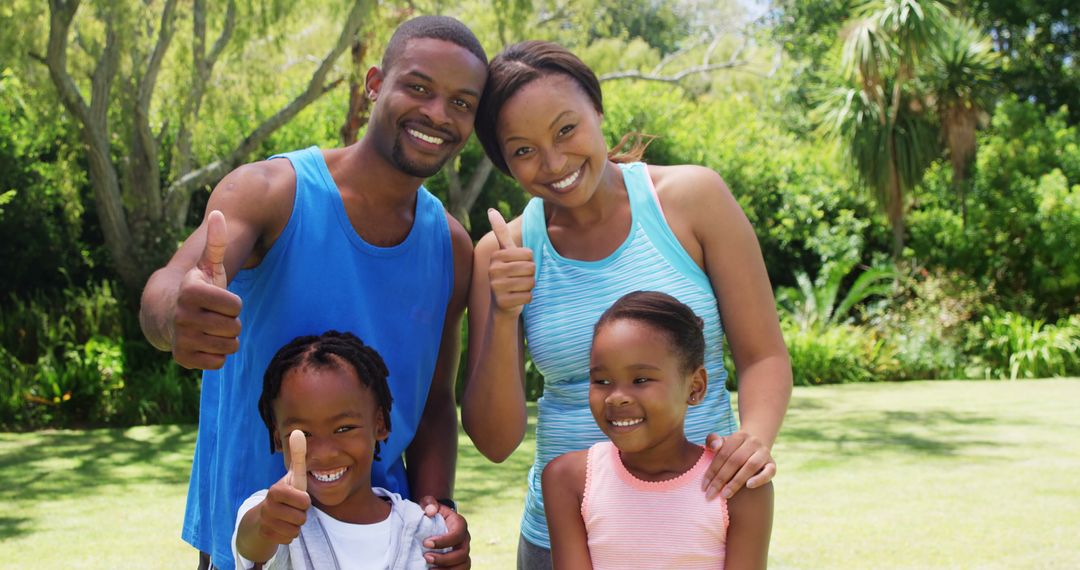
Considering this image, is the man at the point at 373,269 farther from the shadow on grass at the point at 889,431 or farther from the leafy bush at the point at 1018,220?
the leafy bush at the point at 1018,220

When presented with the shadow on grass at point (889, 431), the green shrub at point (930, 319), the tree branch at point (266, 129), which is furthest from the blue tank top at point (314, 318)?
the green shrub at point (930, 319)

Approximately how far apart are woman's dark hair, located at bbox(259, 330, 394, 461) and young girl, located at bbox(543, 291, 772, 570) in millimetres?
484

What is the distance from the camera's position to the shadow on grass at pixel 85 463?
806 centimetres

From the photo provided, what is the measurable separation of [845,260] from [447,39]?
15467 mm

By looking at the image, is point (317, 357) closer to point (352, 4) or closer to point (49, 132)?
point (352, 4)

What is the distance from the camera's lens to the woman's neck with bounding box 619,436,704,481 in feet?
8.02

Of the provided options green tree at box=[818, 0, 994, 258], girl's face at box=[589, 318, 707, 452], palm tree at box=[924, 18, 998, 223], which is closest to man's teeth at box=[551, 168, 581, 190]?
girl's face at box=[589, 318, 707, 452]

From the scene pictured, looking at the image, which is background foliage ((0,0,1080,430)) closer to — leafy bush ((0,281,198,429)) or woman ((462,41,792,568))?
leafy bush ((0,281,198,429))

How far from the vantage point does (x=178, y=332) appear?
1.99 m

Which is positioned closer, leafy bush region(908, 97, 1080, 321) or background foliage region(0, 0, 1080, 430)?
background foliage region(0, 0, 1080, 430)

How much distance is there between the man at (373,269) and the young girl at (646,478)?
0.33 m

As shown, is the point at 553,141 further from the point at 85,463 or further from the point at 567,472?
the point at 85,463

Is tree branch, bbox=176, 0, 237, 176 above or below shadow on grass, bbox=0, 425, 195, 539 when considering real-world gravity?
above

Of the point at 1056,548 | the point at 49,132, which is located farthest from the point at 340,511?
the point at 49,132
